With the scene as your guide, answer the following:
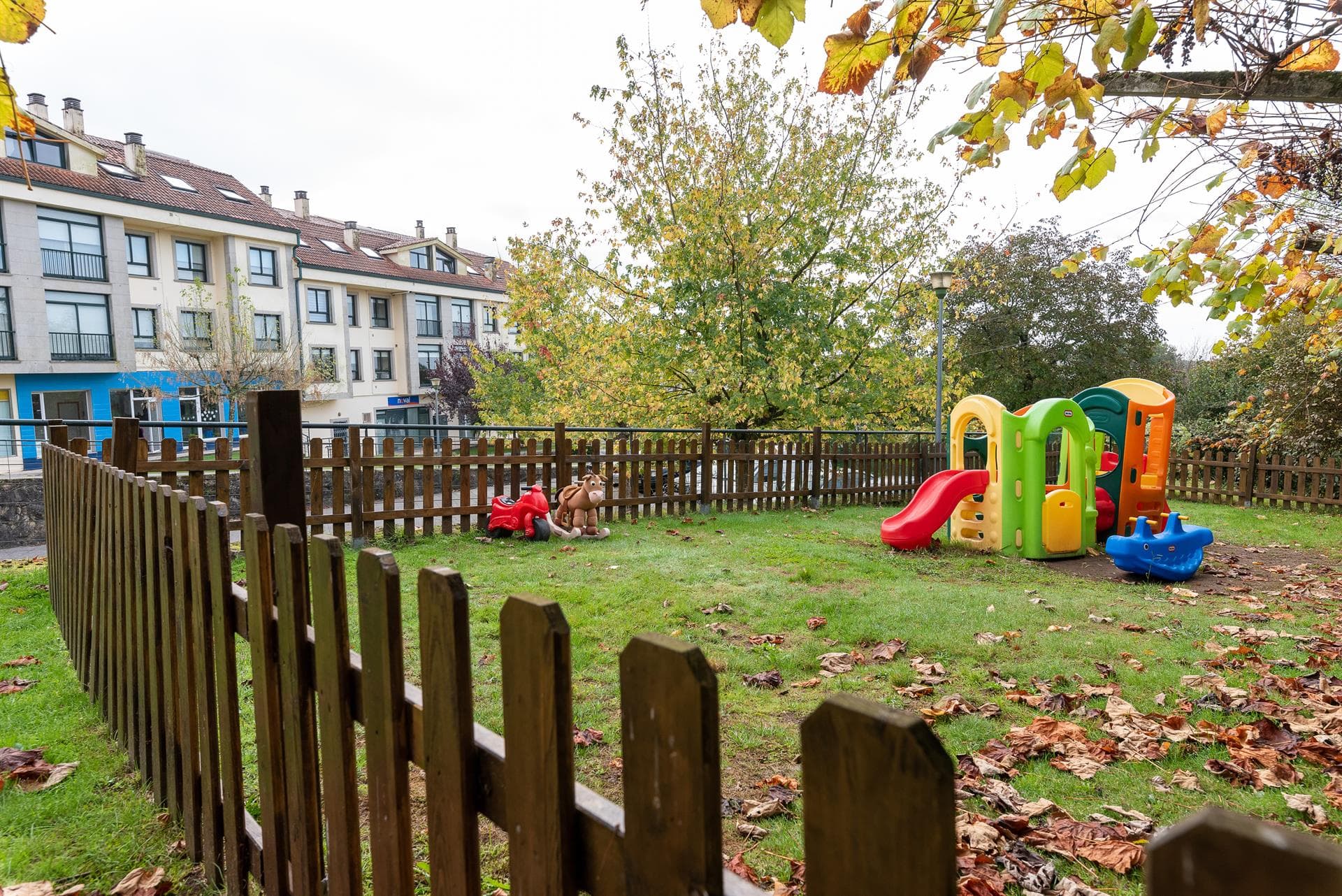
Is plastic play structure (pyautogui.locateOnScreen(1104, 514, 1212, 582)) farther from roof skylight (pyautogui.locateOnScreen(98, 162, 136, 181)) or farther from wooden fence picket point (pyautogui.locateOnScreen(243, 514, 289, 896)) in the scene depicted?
roof skylight (pyautogui.locateOnScreen(98, 162, 136, 181))

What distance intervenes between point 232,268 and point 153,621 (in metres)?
33.4

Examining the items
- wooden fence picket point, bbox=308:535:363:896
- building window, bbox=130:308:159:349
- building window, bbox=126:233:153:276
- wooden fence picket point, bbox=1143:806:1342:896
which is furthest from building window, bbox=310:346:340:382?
wooden fence picket point, bbox=1143:806:1342:896

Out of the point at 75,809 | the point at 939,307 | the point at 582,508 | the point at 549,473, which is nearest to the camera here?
the point at 75,809

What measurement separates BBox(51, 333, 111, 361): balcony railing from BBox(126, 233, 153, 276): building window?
9.10 ft

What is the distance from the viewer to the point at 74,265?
1073 inches

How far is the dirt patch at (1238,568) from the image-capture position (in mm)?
6965

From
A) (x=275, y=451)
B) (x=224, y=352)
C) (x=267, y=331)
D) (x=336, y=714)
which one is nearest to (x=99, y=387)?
(x=224, y=352)

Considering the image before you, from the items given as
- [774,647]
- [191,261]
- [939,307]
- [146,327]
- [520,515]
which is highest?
[191,261]

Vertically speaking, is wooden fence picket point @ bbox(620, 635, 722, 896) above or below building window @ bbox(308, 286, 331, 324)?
below

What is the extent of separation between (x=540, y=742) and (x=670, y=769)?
244 millimetres

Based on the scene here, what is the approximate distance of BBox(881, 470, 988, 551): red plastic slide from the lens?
864 cm

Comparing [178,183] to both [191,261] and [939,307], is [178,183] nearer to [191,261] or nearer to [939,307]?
[191,261]

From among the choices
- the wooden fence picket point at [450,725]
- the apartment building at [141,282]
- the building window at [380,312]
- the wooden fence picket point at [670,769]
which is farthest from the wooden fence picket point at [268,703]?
the building window at [380,312]

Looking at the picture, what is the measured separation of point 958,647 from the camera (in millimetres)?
4652
